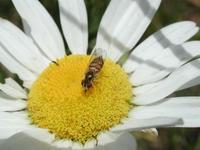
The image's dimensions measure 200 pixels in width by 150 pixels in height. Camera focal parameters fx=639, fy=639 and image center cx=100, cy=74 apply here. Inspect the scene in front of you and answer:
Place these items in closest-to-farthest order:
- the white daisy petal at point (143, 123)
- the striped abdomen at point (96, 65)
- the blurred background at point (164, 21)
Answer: the white daisy petal at point (143, 123), the striped abdomen at point (96, 65), the blurred background at point (164, 21)

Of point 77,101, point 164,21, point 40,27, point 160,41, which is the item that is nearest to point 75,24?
point 40,27

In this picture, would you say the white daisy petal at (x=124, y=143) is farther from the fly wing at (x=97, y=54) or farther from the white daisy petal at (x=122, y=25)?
the white daisy petal at (x=122, y=25)

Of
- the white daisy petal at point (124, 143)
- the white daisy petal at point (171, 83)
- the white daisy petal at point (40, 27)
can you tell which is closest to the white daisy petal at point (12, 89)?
the white daisy petal at point (40, 27)

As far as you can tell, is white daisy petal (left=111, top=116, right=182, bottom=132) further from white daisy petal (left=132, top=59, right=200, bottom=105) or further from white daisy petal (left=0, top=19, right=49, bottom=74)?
white daisy petal (left=0, top=19, right=49, bottom=74)

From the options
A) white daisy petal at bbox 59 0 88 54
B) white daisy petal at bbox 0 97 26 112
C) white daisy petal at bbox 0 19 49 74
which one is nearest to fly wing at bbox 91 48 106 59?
white daisy petal at bbox 59 0 88 54

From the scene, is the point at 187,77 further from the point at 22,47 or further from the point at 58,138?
the point at 22,47

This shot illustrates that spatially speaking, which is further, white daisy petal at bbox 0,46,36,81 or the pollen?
white daisy petal at bbox 0,46,36,81
